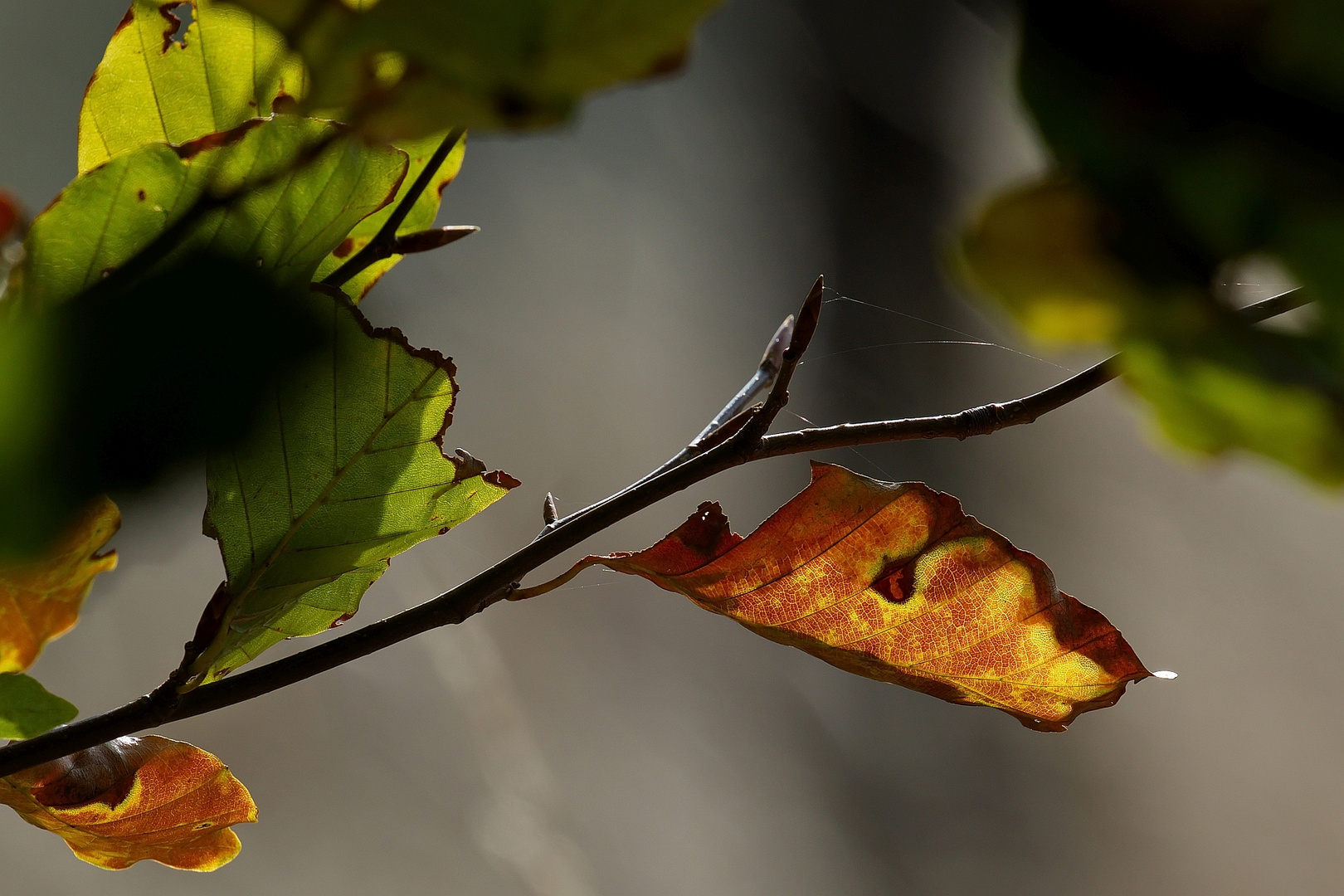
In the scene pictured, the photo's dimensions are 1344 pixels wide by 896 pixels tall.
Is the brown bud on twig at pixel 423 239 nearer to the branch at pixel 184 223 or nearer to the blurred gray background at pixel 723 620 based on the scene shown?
the branch at pixel 184 223

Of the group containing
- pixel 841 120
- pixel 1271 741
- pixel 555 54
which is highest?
pixel 555 54

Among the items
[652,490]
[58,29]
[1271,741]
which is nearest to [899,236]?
[1271,741]

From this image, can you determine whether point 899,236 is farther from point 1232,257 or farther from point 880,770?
point 1232,257

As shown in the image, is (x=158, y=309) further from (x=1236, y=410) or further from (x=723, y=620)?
(x=723, y=620)

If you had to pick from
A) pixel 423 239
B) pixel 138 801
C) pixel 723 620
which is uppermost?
pixel 423 239

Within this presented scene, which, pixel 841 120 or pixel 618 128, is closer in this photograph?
pixel 618 128

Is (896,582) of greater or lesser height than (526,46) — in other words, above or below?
below

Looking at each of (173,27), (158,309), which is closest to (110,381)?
(158,309)
